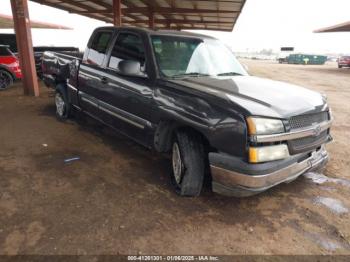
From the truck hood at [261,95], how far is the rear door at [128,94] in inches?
21.7

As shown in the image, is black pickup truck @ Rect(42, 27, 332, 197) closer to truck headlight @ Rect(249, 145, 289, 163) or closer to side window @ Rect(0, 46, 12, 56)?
truck headlight @ Rect(249, 145, 289, 163)

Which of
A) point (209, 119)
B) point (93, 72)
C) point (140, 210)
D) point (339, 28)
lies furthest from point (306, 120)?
point (339, 28)

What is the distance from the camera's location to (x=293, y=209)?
330 centimetres

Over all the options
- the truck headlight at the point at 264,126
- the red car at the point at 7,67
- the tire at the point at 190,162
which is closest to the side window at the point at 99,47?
the tire at the point at 190,162

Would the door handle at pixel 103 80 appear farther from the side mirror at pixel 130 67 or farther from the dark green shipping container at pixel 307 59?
the dark green shipping container at pixel 307 59

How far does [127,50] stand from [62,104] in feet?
9.63

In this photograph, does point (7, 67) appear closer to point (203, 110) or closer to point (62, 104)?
point (62, 104)

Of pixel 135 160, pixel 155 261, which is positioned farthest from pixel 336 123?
pixel 155 261

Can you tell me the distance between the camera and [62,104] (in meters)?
6.50

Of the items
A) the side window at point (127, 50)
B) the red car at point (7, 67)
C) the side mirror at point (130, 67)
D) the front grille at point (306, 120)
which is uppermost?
the side window at point (127, 50)

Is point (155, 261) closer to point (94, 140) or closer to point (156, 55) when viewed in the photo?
point (156, 55)

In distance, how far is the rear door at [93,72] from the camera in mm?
4699

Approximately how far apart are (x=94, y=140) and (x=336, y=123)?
18.8ft

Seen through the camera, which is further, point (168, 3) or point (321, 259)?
point (168, 3)
